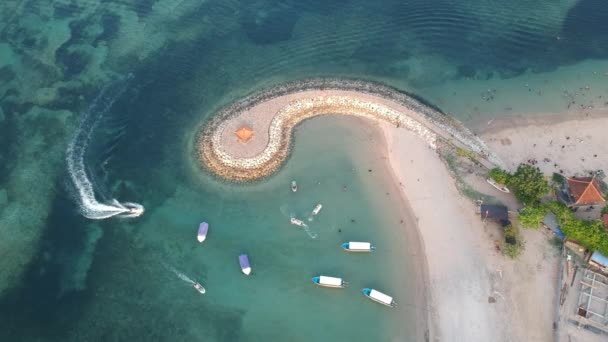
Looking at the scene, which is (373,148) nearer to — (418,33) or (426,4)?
(418,33)

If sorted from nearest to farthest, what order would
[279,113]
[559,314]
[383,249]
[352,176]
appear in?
[559,314], [383,249], [352,176], [279,113]

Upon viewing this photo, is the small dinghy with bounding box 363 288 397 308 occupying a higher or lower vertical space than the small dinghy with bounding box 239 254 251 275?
lower

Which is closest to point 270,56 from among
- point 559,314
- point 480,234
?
point 480,234

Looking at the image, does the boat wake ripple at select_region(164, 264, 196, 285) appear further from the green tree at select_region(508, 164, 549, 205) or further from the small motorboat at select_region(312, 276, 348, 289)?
the green tree at select_region(508, 164, 549, 205)

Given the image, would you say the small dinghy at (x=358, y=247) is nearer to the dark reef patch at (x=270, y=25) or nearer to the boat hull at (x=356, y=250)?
the boat hull at (x=356, y=250)

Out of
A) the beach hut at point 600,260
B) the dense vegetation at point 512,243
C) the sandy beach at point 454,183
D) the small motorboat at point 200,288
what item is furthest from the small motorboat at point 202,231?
the beach hut at point 600,260

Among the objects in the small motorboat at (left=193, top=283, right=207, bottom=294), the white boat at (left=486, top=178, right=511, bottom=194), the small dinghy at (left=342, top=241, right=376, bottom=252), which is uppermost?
the white boat at (left=486, top=178, right=511, bottom=194)

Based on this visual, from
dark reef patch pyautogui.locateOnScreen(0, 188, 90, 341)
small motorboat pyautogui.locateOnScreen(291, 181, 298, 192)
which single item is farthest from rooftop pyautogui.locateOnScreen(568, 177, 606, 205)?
dark reef patch pyautogui.locateOnScreen(0, 188, 90, 341)
